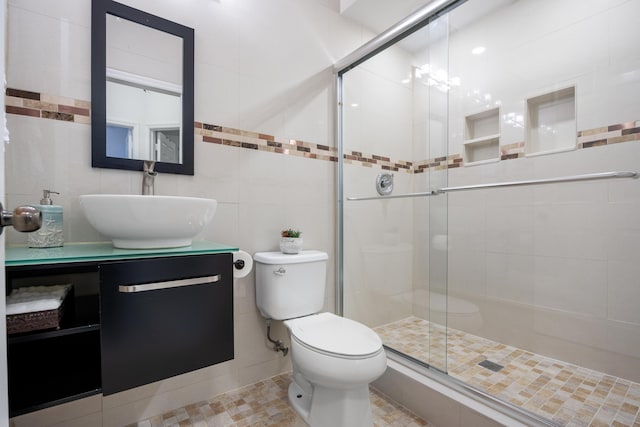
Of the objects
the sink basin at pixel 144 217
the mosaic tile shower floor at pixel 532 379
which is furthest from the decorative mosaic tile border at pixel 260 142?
the mosaic tile shower floor at pixel 532 379

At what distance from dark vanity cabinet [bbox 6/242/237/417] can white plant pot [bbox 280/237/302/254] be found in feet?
1.80

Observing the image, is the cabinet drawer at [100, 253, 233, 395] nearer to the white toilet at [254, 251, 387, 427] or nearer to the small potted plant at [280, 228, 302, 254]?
the white toilet at [254, 251, 387, 427]

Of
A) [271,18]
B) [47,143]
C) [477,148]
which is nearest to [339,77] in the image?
[271,18]

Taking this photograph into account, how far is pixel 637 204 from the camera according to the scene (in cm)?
157

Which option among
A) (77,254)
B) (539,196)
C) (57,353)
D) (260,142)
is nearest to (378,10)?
(260,142)

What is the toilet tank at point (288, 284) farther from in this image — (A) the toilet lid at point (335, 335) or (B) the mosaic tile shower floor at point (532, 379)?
(B) the mosaic tile shower floor at point (532, 379)

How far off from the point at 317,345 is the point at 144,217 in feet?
2.63

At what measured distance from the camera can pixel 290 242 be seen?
5.57ft

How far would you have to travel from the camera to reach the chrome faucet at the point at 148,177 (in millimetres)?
1349

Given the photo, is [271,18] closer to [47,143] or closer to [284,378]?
[47,143]

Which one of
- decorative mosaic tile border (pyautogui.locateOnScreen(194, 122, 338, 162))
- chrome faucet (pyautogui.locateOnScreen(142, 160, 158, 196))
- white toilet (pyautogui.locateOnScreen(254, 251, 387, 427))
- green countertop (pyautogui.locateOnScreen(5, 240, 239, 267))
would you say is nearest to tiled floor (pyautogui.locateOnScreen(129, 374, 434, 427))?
white toilet (pyautogui.locateOnScreen(254, 251, 387, 427))

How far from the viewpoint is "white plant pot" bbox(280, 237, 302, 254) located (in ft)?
5.57

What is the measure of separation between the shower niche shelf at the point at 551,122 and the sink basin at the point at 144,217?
6.62ft

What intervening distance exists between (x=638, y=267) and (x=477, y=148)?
1.13 metres
